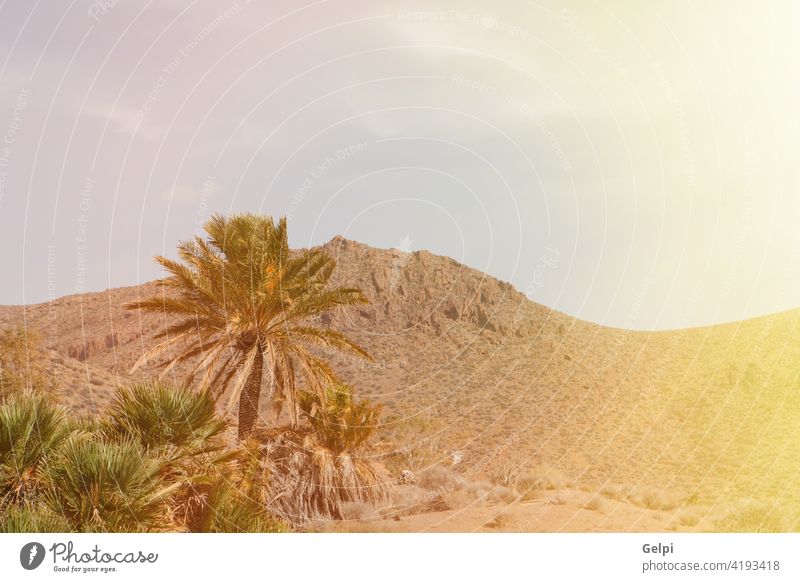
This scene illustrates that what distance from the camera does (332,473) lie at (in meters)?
25.4

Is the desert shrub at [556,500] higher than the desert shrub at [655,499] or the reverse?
higher

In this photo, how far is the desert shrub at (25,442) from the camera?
12.0 meters

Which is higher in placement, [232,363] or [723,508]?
[232,363]

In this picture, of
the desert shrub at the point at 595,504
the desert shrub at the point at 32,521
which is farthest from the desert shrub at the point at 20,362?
the desert shrub at the point at 595,504

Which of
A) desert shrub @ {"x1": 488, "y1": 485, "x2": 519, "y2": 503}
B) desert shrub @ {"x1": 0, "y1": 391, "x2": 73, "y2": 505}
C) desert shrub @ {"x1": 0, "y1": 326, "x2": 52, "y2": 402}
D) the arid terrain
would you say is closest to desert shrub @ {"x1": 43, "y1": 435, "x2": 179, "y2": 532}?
desert shrub @ {"x1": 0, "y1": 391, "x2": 73, "y2": 505}

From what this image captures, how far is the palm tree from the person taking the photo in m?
22.8

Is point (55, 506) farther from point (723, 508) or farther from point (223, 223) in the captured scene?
point (723, 508)

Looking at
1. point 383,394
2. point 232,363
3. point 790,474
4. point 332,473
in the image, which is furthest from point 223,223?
point 790,474

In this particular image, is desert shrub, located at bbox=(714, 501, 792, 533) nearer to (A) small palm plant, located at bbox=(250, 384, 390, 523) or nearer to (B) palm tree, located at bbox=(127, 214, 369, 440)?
(A) small palm plant, located at bbox=(250, 384, 390, 523)

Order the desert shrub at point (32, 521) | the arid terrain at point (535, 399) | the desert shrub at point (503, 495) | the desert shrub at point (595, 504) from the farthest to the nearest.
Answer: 1. the arid terrain at point (535, 399)
2. the desert shrub at point (503, 495)
3. the desert shrub at point (595, 504)
4. the desert shrub at point (32, 521)

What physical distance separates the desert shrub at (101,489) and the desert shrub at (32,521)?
0.15 m

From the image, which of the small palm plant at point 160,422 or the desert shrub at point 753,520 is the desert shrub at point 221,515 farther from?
the desert shrub at point 753,520
